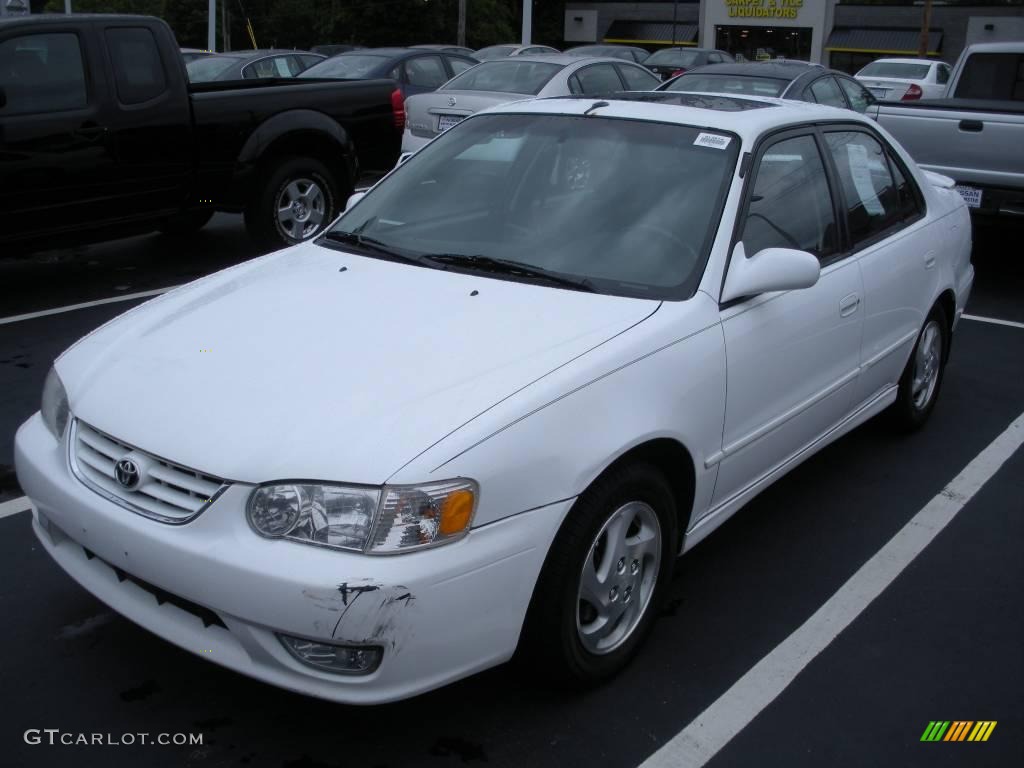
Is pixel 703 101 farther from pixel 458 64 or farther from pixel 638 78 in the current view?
pixel 458 64

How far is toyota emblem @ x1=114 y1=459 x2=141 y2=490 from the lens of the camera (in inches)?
109

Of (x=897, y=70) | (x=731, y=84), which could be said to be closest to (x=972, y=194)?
(x=731, y=84)

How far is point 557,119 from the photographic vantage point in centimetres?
416

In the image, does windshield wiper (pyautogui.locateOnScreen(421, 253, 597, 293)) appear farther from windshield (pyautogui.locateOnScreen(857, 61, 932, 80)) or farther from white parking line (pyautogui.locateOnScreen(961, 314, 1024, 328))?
windshield (pyautogui.locateOnScreen(857, 61, 932, 80))

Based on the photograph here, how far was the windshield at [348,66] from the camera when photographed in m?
13.8

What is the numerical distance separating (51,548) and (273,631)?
3.15 feet

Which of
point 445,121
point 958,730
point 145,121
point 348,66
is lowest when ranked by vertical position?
point 958,730

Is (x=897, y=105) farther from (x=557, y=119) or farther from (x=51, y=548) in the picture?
(x=51, y=548)

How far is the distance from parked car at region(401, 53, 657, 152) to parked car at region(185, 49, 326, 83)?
16.0 ft

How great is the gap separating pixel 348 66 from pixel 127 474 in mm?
12165

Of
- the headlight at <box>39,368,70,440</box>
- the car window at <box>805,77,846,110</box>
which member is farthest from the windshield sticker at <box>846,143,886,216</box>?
the car window at <box>805,77,846,110</box>

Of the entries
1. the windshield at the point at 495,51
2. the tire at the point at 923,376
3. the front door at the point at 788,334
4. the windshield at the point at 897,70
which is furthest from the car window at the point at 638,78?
the windshield at the point at 897,70

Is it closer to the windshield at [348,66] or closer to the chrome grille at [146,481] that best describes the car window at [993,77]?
the windshield at [348,66]

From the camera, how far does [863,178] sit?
4.64 metres
